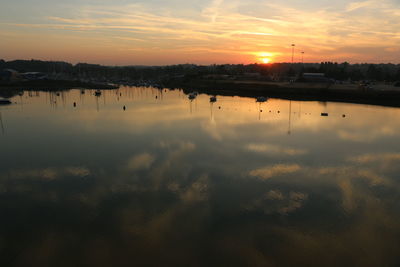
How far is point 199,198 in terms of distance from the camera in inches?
816

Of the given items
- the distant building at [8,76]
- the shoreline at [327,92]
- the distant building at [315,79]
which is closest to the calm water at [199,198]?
the shoreline at [327,92]

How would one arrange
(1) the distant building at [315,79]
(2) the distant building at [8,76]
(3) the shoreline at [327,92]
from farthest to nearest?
1. (2) the distant building at [8,76]
2. (1) the distant building at [315,79]
3. (3) the shoreline at [327,92]

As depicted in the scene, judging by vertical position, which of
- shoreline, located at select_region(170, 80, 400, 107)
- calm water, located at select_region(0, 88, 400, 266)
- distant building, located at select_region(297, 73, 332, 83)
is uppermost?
distant building, located at select_region(297, 73, 332, 83)

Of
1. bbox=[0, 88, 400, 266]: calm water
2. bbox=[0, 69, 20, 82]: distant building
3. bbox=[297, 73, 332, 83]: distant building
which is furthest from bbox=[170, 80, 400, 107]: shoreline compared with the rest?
bbox=[0, 69, 20, 82]: distant building

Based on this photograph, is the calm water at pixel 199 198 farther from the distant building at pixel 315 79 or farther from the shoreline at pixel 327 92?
the distant building at pixel 315 79

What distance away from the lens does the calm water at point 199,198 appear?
15031 mm

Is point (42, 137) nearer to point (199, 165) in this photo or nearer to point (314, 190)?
point (199, 165)

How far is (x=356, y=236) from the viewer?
16391 mm

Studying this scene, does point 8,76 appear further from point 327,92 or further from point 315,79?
point 327,92

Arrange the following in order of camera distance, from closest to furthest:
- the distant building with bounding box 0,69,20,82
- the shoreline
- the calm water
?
1. the calm water
2. the shoreline
3. the distant building with bounding box 0,69,20,82

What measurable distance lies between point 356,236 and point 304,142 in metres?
21.3

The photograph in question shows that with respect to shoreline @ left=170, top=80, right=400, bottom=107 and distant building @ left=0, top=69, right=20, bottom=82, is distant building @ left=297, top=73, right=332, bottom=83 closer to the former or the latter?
shoreline @ left=170, top=80, right=400, bottom=107

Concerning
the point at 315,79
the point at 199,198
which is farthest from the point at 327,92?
Answer: the point at 199,198

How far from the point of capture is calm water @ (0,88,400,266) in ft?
49.3
